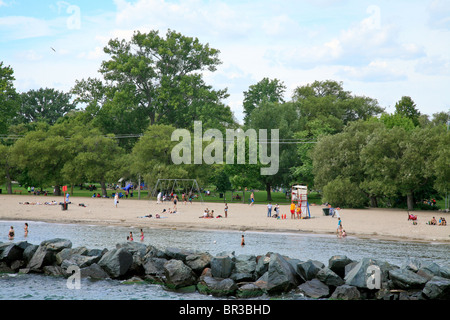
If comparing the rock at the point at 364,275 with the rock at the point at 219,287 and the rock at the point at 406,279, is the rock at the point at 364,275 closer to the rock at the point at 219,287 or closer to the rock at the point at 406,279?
the rock at the point at 406,279

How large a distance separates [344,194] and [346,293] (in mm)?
41556

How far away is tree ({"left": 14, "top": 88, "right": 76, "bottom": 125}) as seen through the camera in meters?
151

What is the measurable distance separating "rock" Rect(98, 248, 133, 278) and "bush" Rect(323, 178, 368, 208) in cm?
4042

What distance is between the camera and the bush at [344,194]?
204 ft

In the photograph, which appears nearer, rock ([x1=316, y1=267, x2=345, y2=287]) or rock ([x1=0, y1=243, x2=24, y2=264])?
rock ([x1=316, y1=267, x2=345, y2=287])

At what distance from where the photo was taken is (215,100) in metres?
100

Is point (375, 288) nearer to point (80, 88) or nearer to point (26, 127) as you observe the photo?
A: point (80, 88)

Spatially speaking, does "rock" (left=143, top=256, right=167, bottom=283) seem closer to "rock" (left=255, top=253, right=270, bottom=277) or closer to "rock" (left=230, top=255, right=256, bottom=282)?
"rock" (left=230, top=255, right=256, bottom=282)

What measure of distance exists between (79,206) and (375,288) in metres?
45.6

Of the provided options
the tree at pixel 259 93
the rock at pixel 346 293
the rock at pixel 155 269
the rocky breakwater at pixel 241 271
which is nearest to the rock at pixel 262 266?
the rocky breakwater at pixel 241 271

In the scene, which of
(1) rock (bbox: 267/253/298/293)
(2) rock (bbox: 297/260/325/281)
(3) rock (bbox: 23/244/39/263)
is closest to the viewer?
(1) rock (bbox: 267/253/298/293)

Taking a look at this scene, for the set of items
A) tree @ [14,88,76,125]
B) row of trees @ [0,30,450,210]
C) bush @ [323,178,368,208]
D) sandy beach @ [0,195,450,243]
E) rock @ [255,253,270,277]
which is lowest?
rock @ [255,253,270,277]

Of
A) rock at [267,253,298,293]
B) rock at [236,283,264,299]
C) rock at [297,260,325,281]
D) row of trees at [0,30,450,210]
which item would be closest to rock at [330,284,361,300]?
rock at [297,260,325,281]

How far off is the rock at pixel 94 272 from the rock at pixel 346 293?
11.8 metres
